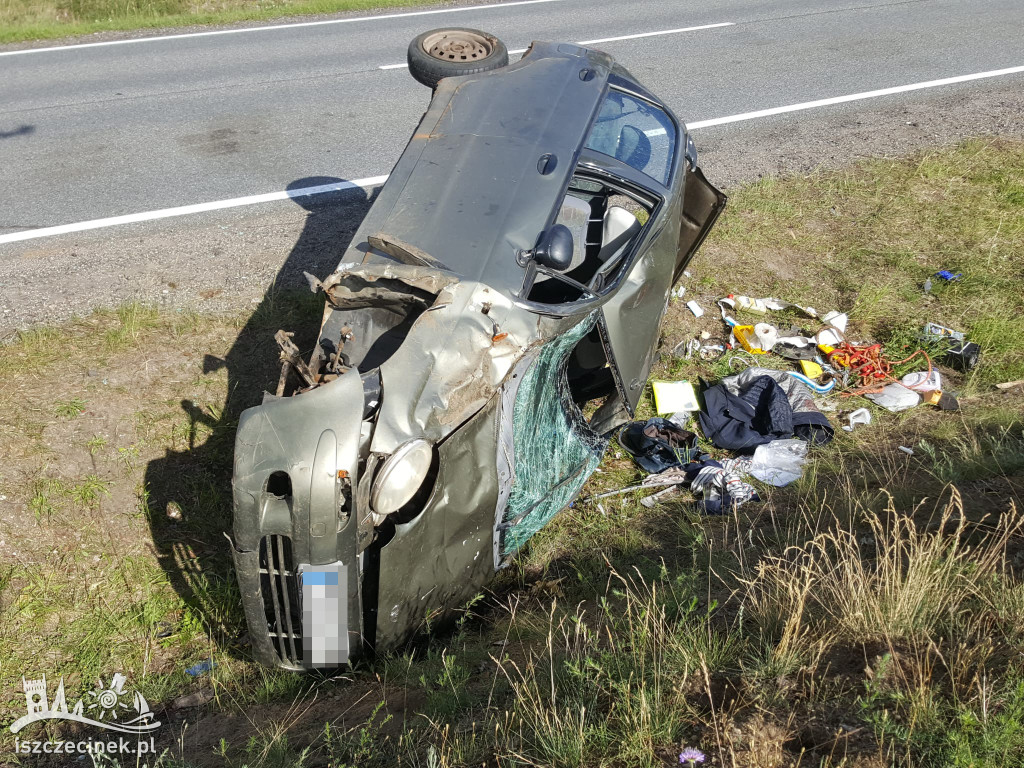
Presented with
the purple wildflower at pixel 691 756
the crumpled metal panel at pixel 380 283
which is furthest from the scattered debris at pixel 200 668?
the purple wildflower at pixel 691 756

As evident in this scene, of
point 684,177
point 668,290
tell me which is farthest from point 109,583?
point 684,177

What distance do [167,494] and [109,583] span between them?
64cm

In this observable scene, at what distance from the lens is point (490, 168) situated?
4.74 metres

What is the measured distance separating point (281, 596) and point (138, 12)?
12736 millimetres

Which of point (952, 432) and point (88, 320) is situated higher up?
point (88, 320)

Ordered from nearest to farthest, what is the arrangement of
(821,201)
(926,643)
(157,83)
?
1. (926,643)
2. (821,201)
3. (157,83)

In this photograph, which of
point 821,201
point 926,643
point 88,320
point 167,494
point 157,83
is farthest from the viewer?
point 157,83

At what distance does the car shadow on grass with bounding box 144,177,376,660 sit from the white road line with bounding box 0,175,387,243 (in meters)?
0.92

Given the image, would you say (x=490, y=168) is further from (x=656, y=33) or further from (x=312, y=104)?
(x=656, y=33)

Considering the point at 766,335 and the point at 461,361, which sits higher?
the point at 461,361

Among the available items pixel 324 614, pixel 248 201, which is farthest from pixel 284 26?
pixel 324 614

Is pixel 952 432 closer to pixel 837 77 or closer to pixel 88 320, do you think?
pixel 88 320

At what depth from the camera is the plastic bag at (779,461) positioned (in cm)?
512

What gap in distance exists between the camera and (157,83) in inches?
399
